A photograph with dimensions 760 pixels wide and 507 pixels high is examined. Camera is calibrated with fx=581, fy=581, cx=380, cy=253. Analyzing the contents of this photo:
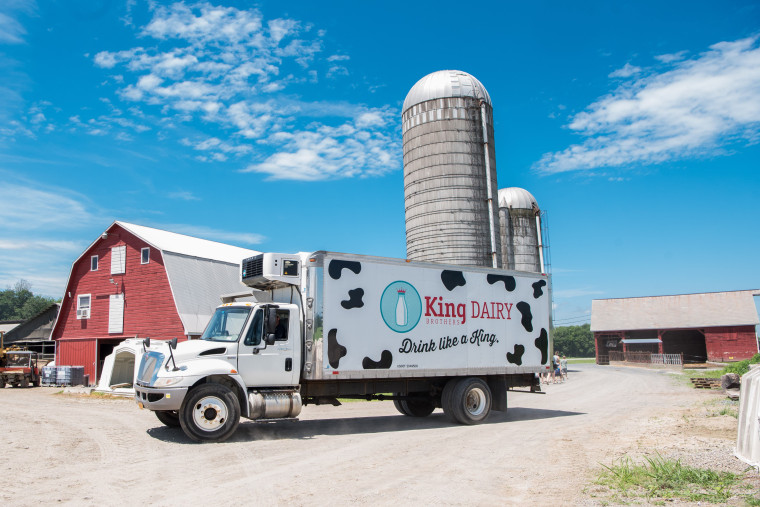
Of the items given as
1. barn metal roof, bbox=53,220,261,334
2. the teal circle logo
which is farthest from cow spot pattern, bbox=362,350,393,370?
barn metal roof, bbox=53,220,261,334

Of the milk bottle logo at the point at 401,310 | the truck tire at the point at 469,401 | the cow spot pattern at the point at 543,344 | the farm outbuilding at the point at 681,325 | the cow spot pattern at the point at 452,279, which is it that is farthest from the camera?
the farm outbuilding at the point at 681,325

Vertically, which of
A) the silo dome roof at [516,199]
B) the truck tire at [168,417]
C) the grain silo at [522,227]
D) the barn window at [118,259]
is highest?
the silo dome roof at [516,199]

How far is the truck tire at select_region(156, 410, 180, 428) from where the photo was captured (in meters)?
12.3

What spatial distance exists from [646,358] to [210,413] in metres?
50.2

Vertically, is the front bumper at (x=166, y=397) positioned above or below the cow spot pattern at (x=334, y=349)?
below

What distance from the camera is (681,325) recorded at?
51.2 meters

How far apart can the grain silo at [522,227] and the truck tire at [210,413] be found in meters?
27.2

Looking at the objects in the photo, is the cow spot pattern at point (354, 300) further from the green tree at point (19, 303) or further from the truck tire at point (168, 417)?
the green tree at point (19, 303)

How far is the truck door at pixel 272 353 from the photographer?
1155 cm

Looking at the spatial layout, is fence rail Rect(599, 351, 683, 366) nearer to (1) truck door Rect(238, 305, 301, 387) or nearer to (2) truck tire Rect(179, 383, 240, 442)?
(1) truck door Rect(238, 305, 301, 387)

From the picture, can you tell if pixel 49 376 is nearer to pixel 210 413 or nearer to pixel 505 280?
pixel 210 413

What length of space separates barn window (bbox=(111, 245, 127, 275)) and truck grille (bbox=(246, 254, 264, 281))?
19.1 meters

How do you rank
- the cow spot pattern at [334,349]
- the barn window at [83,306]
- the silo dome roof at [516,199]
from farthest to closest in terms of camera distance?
the silo dome roof at [516,199] → the barn window at [83,306] → the cow spot pattern at [334,349]

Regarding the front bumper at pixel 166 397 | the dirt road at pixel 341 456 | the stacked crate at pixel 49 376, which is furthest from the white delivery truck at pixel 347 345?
the stacked crate at pixel 49 376
